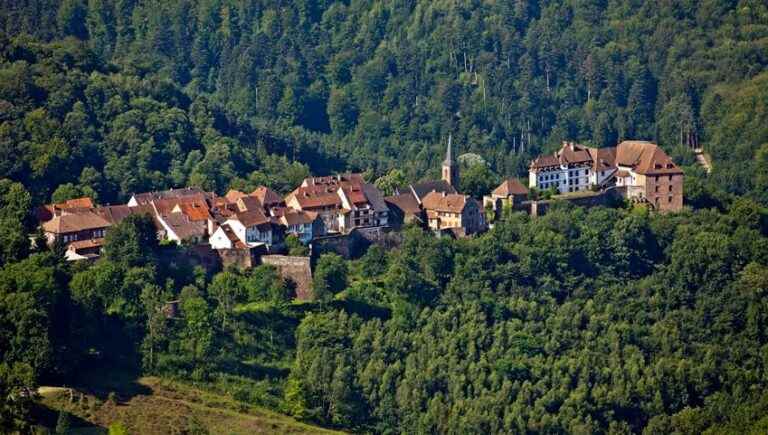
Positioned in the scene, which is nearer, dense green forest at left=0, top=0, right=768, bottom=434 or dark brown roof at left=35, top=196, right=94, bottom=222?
dense green forest at left=0, top=0, right=768, bottom=434

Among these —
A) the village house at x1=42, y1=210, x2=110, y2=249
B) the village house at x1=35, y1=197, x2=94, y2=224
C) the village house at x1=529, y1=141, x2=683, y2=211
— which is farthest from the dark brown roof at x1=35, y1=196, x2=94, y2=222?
the village house at x1=529, y1=141, x2=683, y2=211

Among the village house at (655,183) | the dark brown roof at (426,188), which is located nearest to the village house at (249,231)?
the dark brown roof at (426,188)

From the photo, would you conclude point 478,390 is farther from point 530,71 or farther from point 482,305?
point 530,71

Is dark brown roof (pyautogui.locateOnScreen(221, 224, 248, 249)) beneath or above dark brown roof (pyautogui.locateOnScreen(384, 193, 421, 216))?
beneath

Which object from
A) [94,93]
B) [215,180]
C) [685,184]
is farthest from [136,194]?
[685,184]

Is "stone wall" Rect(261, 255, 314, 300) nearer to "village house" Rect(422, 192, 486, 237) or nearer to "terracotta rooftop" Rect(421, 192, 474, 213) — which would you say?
"village house" Rect(422, 192, 486, 237)

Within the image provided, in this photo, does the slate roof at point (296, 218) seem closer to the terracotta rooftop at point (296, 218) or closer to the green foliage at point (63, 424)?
the terracotta rooftop at point (296, 218)
